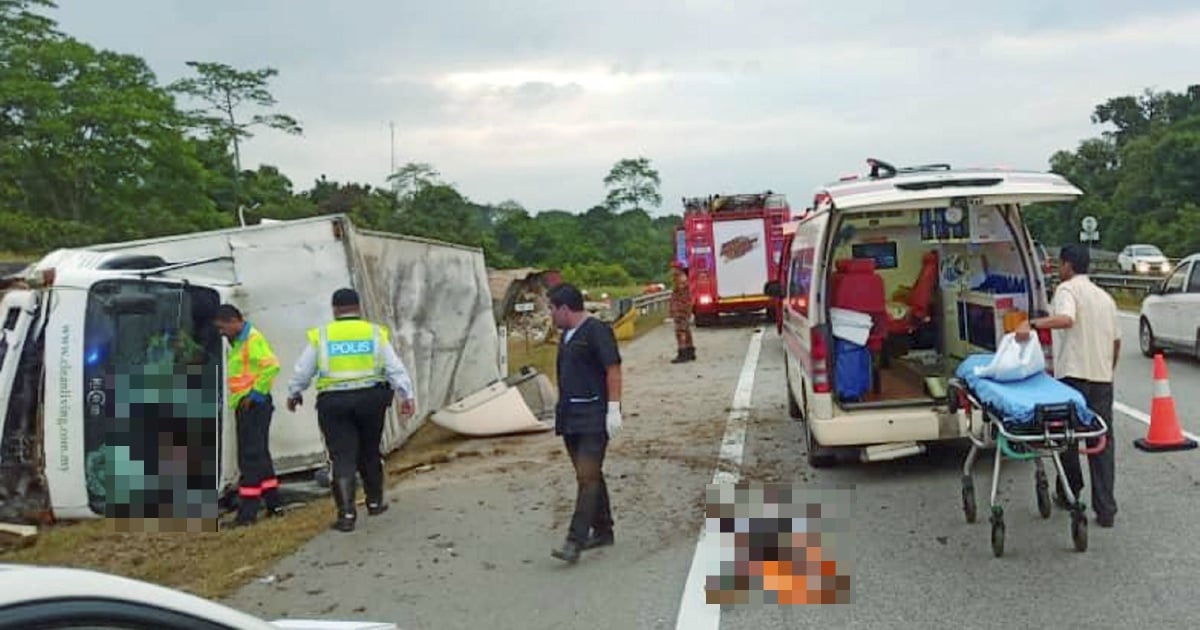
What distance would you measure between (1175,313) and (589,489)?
1224 centimetres

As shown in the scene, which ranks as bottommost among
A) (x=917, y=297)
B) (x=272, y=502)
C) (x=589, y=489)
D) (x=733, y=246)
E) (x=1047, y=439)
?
(x=272, y=502)

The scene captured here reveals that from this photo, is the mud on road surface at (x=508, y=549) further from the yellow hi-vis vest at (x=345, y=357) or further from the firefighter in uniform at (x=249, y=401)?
the yellow hi-vis vest at (x=345, y=357)

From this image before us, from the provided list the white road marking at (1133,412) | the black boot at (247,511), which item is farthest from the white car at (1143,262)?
the black boot at (247,511)

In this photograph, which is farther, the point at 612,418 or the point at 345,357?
the point at 345,357

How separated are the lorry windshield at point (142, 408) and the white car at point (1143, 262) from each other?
36.3 metres

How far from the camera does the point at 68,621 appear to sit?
1.77 meters

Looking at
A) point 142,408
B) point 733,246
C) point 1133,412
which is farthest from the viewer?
point 733,246

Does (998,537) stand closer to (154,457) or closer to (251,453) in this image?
(251,453)

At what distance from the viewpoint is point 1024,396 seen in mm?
6496

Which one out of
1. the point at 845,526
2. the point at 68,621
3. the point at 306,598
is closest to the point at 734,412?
the point at 845,526

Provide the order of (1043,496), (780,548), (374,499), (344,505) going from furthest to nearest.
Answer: (374,499)
(344,505)
(1043,496)
(780,548)

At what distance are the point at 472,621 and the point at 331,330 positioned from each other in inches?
122

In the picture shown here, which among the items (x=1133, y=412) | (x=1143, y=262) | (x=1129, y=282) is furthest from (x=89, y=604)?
(x=1143, y=262)

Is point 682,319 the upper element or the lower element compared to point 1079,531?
upper
